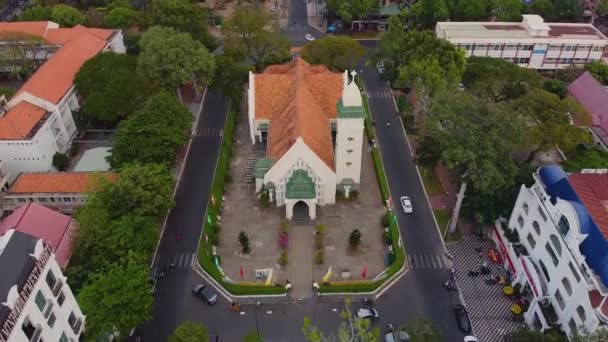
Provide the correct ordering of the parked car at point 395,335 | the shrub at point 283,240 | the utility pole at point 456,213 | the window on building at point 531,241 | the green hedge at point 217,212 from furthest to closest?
the shrub at point 283,240 < the utility pole at point 456,213 < the green hedge at point 217,212 < the window on building at point 531,241 < the parked car at point 395,335

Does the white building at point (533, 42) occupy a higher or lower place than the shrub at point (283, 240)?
higher

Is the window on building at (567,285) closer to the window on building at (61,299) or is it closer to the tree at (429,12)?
the window on building at (61,299)

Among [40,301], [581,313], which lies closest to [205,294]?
[40,301]

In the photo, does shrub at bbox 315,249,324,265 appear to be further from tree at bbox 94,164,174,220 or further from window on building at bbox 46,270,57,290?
window on building at bbox 46,270,57,290

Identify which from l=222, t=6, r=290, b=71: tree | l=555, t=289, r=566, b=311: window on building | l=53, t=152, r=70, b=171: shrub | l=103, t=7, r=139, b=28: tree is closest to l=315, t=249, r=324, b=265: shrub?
l=555, t=289, r=566, b=311: window on building

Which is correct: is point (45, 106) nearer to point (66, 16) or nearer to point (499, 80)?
point (66, 16)

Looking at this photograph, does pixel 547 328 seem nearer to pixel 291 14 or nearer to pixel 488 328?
pixel 488 328

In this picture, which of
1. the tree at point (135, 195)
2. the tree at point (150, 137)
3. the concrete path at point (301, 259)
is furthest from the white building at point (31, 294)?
the concrete path at point (301, 259)

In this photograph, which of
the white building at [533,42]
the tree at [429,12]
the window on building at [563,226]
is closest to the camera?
the window on building at [563,226]
